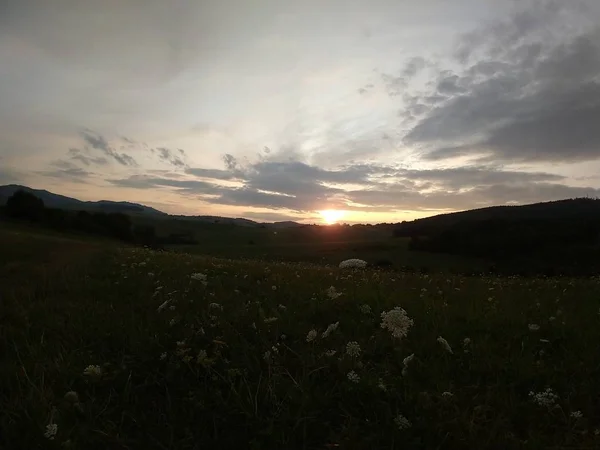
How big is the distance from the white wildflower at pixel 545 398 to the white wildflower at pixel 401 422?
143 cm

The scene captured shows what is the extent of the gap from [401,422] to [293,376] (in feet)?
4.81

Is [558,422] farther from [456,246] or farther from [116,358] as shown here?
[456,246]

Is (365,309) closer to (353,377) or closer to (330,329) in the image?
(330,329)

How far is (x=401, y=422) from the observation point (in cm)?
364

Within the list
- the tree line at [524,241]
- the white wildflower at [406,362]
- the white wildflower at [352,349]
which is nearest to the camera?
the white wildflower at [406,362]

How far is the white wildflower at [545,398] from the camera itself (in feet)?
13.1

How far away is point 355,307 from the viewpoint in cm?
754

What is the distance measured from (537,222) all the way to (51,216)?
99062mm

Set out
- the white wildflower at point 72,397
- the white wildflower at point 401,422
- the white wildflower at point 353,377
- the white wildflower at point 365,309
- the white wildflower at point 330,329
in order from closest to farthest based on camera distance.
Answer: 1. the white wildflower at point 401,422
2. the white wildflower at point 72,397
3. the white wildflower at point 353,377
4. the white wildflower at point 330,329
5. the white wildflower at point 365,309

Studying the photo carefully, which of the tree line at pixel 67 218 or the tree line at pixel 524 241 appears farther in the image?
the tree line at pixel 67 218

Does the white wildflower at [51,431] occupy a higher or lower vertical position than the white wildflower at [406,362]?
lower

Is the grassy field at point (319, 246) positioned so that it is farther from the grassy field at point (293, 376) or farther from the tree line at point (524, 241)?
the grassy field at point (293, 376)

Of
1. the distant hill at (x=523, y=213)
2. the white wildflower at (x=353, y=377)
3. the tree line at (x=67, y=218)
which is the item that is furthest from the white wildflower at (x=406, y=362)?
the distant hill at (x=523, y=213)

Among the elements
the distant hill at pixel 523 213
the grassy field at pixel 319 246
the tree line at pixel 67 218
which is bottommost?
the grassy field at pixel 319 246
